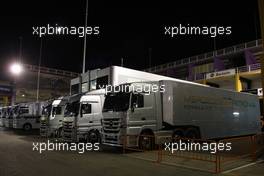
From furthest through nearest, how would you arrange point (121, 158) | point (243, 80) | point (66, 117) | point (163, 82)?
point (243, 80) → point (66, 117) → point (163, 82) → point (121, 158)

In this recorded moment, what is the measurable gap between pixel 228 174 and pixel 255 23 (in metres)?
41.0

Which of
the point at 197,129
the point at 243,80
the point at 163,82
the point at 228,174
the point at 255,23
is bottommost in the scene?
the point at 228,174

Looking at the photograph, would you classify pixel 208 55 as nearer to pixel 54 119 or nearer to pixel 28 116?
pixel 28 116

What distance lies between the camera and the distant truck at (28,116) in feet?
98.3

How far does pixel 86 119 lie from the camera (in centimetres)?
1644

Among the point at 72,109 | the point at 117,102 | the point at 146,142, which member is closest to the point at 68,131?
the point at 72,109

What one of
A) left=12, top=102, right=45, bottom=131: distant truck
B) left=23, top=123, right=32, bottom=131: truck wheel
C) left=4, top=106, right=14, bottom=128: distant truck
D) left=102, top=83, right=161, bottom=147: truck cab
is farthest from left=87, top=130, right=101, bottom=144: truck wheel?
left=4, top=106, right=14, bottom=128: distant truck

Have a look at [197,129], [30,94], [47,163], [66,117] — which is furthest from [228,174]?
[30,94]

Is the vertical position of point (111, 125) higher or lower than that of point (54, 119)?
lower

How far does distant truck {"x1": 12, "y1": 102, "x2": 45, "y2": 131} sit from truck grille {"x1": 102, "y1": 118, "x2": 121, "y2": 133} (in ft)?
59.4

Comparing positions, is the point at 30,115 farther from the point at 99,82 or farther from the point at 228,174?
the point at 228,174

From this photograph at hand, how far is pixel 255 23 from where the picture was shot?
44281mm

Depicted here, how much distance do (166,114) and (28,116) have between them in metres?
20.4

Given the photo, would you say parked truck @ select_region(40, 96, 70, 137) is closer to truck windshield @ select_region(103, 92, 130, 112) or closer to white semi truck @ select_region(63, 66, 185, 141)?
white semi truck @ select_region(63, 66, 185, 141)
